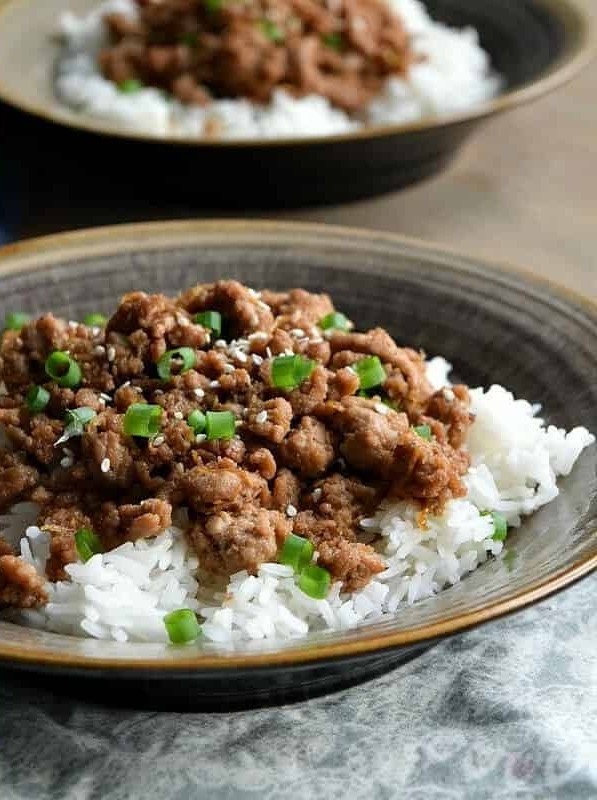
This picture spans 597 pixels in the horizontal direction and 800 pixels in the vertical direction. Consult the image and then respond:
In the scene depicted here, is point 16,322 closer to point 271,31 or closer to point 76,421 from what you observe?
point 76,421

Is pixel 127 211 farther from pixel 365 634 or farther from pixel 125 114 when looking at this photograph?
pixel 365 634

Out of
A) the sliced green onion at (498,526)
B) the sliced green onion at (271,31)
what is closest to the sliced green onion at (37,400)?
the sliced green onion at (498,526)

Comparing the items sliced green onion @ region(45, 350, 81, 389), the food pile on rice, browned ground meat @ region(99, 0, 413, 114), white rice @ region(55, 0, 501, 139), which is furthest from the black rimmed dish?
sliced green onion @ region(45, 350, 81, 389)

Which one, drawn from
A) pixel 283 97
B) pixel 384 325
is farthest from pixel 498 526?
pixel 283 97

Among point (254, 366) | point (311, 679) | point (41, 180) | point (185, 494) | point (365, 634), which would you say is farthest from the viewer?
point (41, 180)

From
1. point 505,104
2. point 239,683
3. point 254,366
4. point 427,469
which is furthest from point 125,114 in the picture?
point 239,683
